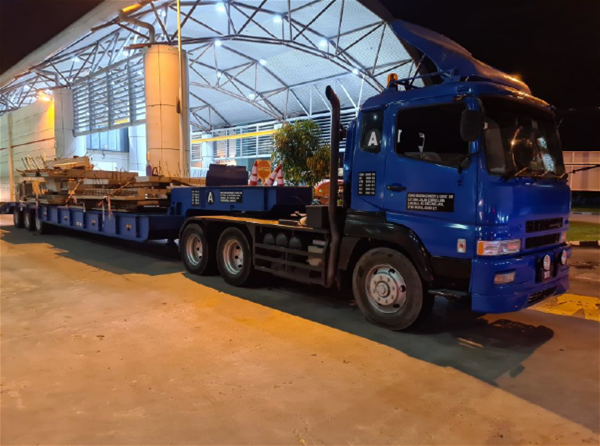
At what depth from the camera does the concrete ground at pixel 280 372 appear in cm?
309

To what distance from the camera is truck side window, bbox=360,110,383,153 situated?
5.20 m

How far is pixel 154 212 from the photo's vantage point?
9992 millimetres

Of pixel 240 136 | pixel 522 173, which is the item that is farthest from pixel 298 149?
pixel 240 136

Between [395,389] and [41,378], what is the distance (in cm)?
320

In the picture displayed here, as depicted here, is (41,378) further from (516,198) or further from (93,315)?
(516,198)

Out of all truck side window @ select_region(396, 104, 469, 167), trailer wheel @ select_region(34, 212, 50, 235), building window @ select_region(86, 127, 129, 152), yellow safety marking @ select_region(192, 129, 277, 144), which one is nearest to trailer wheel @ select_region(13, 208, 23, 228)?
trailer wheel @ select_region(34, 212, 50, 235)

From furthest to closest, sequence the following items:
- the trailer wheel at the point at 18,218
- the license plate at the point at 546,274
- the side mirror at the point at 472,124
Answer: the trailer wheel at the point at 18,218 < the license plate at the point at 546,274 < the side mirror at the point at 472,124

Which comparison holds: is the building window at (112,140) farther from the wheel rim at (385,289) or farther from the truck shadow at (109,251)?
the wheel rim at (385,289)

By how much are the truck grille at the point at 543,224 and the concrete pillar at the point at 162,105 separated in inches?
509

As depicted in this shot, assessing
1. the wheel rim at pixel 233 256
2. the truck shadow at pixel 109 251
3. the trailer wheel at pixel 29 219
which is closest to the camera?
the wheel rim at pixel 233 256

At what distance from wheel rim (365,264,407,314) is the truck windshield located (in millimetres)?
1611

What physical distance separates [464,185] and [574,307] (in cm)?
344

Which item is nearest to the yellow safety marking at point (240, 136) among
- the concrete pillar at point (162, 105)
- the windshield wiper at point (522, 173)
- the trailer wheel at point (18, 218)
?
the concrete pillar at point (162, 105)

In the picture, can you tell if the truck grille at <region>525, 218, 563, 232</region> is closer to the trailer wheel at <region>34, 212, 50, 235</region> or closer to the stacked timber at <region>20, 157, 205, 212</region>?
the stacked timber at <region>20, 157, 205, 212</region>
